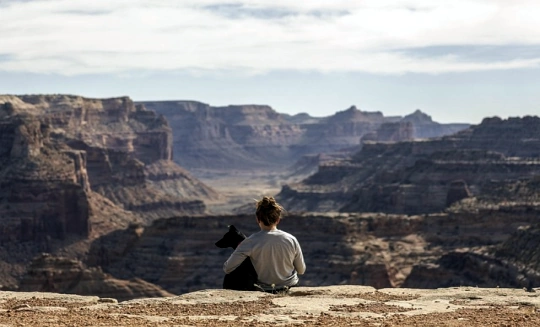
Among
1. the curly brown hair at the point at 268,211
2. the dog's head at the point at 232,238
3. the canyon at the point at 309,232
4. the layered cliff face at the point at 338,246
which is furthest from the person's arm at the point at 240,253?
the layered cliff face at the point at 338,246

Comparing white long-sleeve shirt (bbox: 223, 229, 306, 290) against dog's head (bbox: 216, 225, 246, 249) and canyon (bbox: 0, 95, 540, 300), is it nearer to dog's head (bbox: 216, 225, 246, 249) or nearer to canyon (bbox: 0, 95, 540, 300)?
dog's head (bbox: 216, 225, 246, 249)

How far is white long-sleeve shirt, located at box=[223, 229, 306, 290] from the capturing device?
898 inches

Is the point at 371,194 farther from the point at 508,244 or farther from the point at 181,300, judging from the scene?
the point at 181,300

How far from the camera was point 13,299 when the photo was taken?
2412 centimetres

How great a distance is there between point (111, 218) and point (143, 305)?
144 m

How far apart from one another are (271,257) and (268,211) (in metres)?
1.07

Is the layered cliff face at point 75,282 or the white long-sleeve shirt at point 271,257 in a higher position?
the white long-sleeve shirt at point 271,257

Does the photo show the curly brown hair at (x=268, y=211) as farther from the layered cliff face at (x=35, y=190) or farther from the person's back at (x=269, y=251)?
the layered cliff face at (x=35, y=190)

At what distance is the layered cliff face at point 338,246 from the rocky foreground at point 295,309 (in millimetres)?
68962

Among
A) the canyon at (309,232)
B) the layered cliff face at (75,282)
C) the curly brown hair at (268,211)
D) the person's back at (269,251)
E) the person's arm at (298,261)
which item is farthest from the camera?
the canyon at (309,232)

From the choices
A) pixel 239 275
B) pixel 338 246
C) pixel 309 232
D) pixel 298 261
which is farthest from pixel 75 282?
pixel 298 261

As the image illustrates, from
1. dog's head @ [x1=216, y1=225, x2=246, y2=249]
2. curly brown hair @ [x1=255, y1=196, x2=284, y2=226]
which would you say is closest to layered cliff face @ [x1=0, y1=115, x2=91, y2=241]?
dog's head @ [x1=216, y1=225, x2=246, y2=249]

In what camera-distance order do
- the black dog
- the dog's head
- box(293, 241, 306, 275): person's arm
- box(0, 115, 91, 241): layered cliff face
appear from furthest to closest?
box(0, 115, 91, 241): layered cliff face < the dog's head < the black dog < box(293, 241, 306, 275): person's arm

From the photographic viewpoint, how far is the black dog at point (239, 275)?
23.4 meters
